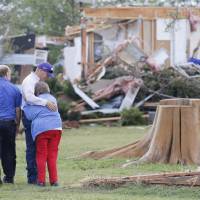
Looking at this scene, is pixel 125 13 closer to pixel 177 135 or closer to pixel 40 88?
pixel 177 135

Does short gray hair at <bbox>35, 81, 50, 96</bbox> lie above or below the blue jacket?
above

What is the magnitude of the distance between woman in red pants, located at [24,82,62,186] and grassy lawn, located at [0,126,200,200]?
0.92ft

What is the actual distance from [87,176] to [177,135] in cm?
273

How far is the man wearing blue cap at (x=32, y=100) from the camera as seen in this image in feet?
40.0

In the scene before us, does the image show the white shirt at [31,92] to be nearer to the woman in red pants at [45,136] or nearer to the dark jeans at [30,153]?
the woman in red pants at [45,136]

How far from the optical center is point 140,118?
100 ft

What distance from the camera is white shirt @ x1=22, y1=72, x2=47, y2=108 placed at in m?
12.2

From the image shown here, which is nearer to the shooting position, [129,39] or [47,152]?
[47,152]

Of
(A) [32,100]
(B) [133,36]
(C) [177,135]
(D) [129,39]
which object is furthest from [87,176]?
(B) [133,36]

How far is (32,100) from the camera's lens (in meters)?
12.2

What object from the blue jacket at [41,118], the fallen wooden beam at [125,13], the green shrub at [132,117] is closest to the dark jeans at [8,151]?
the blue jacket at [41,118]

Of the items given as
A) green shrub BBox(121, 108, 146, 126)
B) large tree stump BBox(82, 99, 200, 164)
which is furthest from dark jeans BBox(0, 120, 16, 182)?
green shrub BBox(121, 108, 146, 126)

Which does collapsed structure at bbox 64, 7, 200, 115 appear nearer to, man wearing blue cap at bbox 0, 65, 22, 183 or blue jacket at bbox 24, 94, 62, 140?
man wearing blue cap at bbox 0, 65, 22, 183

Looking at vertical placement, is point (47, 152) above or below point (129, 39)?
below
